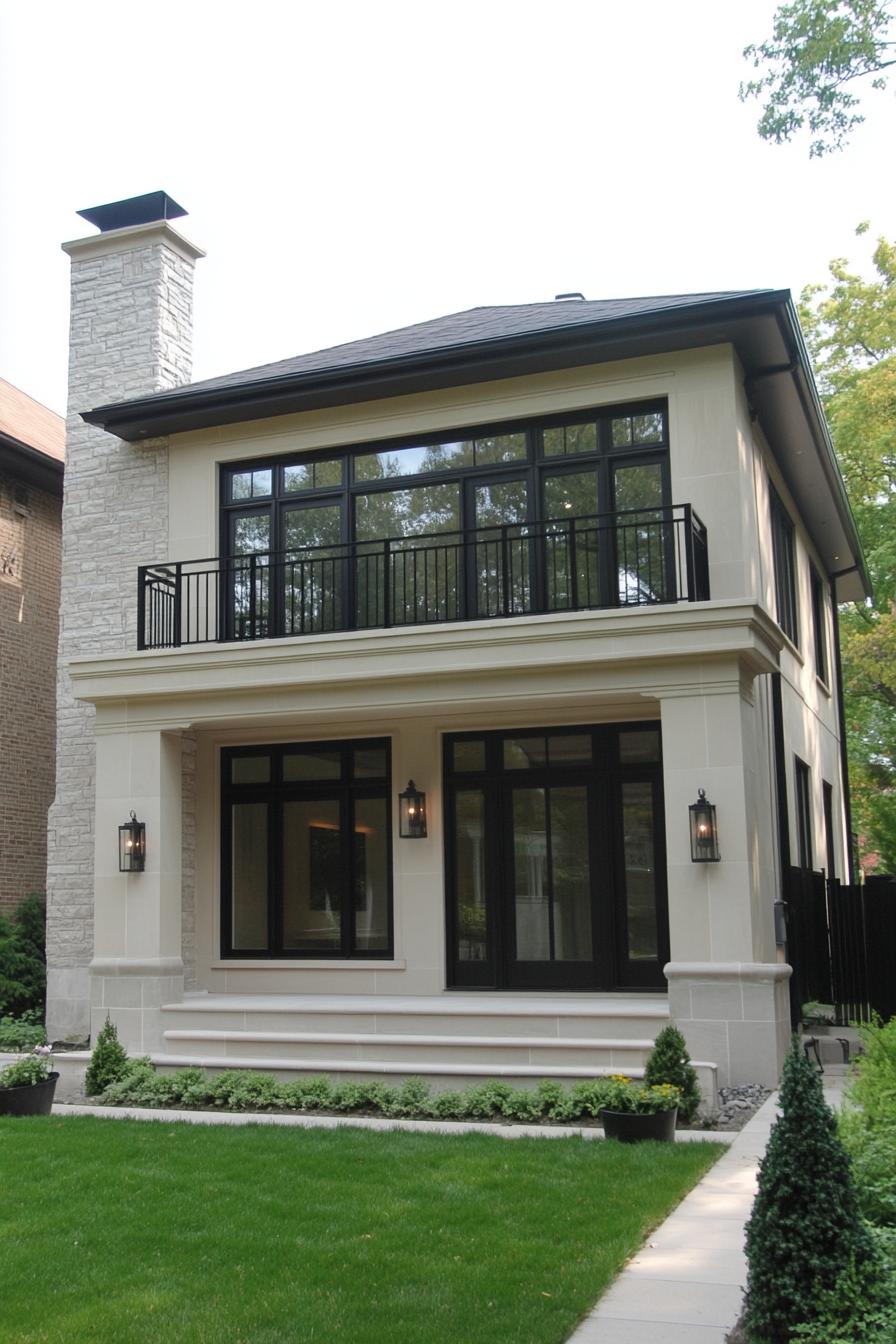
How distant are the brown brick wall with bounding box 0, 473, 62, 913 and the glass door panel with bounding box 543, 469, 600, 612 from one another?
26.2ft

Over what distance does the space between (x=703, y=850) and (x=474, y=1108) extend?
2849 millimetres

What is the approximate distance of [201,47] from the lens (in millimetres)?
11453

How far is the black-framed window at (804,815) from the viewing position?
50.7 ft

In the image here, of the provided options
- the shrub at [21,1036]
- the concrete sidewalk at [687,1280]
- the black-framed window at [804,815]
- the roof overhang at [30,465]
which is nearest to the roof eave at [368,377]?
the roof overhang at [30,465]

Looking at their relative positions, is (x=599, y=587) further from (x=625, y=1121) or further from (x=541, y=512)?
(x=625, y=1121)

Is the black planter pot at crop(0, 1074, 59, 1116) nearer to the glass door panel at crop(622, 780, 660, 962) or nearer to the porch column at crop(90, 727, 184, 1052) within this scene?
the porch column at crop(90, 727, 184, 1052)

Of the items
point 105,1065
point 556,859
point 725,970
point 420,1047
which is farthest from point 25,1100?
point 725,970

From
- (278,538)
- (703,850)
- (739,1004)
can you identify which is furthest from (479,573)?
(739,1004)

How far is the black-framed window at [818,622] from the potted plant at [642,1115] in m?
10.7

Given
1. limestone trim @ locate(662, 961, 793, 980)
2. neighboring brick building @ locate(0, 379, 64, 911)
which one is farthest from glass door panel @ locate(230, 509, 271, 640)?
limestone trim @ locate(662, 961, 793, 980)

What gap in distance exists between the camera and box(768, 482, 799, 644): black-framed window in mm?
15000

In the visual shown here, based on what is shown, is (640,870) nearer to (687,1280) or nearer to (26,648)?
(687,1280)

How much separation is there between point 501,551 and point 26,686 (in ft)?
25.3

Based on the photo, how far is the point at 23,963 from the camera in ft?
50.4
